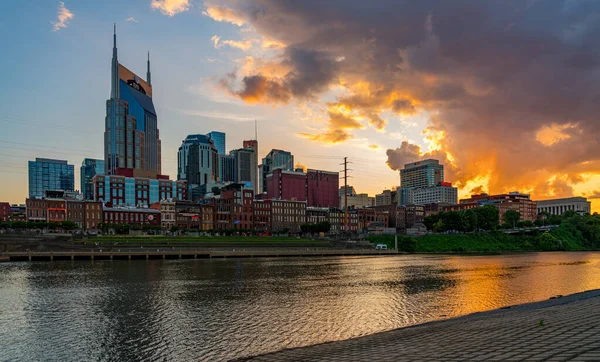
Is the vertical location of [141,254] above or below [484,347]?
below

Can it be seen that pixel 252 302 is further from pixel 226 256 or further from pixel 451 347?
pixel 226 256

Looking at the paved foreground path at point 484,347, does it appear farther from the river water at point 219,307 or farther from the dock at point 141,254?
the dock at point 141,254

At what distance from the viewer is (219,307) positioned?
4250 cm

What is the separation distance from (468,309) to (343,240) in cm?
13382

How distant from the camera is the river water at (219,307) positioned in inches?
1137

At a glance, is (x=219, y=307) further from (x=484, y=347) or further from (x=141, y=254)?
(x=141, y=254)

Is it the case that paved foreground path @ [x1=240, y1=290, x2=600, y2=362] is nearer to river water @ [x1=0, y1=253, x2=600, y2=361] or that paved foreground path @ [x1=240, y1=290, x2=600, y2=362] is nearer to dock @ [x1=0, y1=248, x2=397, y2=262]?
river water @ [x1=0, y1=253, x2=600, y2=361]

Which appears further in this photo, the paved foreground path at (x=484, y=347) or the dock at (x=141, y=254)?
the dock at (x=141, y=254)

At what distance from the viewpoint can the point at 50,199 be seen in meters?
188

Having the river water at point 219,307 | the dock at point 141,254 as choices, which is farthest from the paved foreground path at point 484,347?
the dock at point 141,254

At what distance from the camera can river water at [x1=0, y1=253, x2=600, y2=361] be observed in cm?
2888

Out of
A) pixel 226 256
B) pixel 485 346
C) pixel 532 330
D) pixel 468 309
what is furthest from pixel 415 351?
pixel 226 256

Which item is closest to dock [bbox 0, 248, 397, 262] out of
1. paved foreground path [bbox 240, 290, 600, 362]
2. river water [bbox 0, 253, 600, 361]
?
river water [bbox 0, 253, 600, 361]

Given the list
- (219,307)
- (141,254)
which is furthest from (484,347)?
(141,254)
